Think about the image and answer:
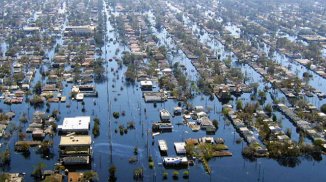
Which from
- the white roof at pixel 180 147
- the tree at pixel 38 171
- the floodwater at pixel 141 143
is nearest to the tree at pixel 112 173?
the floodwater at pixel 141 143

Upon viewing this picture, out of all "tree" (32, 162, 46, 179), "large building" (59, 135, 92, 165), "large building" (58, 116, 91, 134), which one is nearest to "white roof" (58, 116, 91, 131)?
"large building" (58, 116, 91, 134)

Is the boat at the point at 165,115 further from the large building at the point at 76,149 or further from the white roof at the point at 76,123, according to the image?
the large building at the point at 76,149

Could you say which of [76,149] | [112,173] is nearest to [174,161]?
[112,173]

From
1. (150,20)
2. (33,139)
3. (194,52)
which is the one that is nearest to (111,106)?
(33,139)

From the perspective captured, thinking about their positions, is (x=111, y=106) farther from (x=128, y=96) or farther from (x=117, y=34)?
(x=117, y=34)

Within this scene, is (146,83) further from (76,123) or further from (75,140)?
(75,140)

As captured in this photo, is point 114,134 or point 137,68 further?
point 137,68

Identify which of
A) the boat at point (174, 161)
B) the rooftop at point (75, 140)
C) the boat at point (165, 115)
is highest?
the rooftop at point (75, 140)

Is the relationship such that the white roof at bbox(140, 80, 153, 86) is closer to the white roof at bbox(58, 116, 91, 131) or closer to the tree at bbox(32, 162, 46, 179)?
the white roof at bbox(58, 116, 91, 131)
